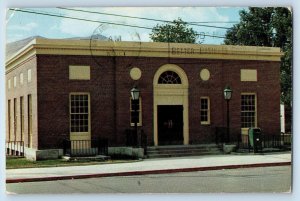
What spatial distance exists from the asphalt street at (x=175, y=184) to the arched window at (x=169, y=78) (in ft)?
11.4

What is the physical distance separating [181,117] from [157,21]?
365cm

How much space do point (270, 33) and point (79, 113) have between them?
4.77 metres

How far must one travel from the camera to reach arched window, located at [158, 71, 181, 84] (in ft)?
55.6

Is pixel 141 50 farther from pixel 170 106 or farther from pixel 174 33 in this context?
pixel 170 106

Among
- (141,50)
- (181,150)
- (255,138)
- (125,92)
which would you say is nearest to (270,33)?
(255,138)

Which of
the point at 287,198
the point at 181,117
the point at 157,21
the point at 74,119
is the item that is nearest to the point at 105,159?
the point at 74,119

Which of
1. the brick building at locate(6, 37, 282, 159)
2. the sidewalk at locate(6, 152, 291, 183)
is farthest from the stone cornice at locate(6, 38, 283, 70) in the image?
the sidewalk at locate(6, 152, 291, 183)

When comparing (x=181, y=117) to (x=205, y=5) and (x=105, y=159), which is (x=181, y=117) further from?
(x=205, y=5)

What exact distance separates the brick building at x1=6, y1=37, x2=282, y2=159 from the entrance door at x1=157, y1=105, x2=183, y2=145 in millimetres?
25

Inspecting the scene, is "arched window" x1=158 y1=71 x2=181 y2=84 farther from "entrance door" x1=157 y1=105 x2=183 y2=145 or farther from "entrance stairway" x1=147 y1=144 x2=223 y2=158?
"entrance stairway" x1=147 y1=144 x2=223 y2=158

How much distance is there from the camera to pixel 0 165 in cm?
1281

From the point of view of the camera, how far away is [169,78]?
17141mm

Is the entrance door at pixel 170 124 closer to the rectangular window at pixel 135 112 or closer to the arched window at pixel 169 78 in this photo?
the rectangular window at pixel 135 112

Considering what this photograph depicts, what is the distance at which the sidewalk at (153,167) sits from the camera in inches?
533
